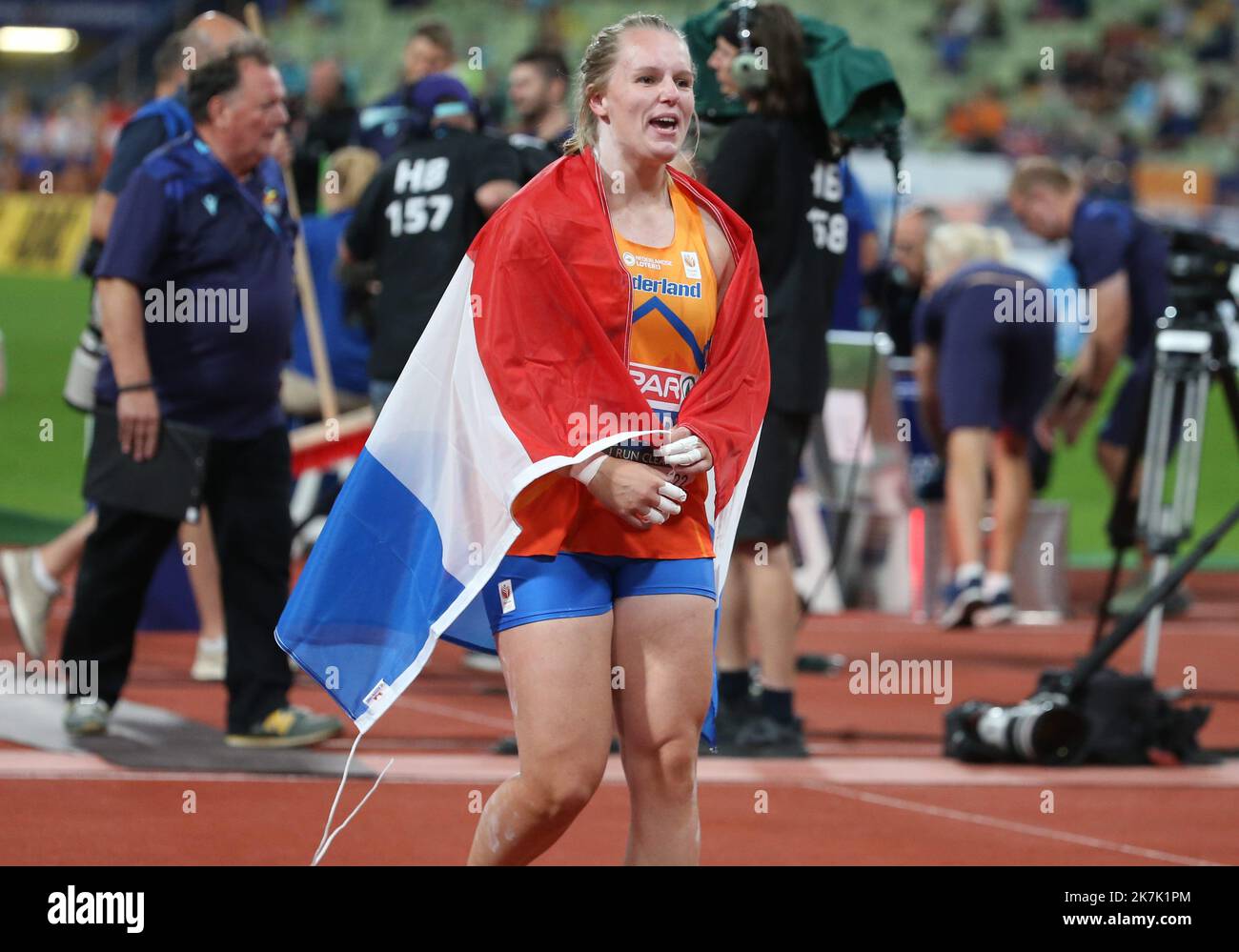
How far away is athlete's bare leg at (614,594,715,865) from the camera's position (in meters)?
4.18

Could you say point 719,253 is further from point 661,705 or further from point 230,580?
point 230,580

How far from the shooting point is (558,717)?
161 inches

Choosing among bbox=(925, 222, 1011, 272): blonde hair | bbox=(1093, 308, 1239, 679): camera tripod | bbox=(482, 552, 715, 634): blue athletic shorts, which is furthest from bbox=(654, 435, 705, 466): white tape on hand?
bbox=(925, 222, 1011, 272): blonde hair

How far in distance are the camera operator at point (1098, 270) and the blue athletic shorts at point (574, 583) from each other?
22.3 feet

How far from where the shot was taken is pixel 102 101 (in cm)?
3844

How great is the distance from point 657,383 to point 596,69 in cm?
72

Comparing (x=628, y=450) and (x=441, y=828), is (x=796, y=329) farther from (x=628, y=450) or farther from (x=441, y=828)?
(x=628, y=450)

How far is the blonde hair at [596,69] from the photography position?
438 cm

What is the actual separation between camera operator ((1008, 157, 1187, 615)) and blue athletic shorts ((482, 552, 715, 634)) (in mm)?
6794

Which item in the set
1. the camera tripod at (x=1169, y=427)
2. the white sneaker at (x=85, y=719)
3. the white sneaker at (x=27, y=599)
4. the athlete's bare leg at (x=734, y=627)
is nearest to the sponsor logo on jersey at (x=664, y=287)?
the athlete's bare leg at (x=734, y=627)

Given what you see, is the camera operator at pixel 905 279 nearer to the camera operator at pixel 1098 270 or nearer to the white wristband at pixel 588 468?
the camera operator at pixel 1098 270

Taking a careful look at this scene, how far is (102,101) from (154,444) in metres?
33.5

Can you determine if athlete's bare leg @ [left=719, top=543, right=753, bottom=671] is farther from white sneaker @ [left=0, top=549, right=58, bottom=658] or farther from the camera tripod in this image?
white sneaker @ [left=0, top=549, right=58, bottom=658]

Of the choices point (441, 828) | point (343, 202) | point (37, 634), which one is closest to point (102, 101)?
→ point (343, 202)
